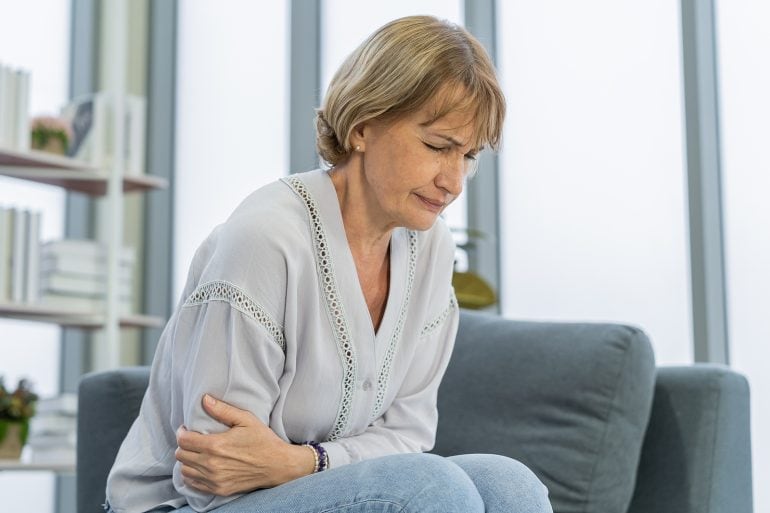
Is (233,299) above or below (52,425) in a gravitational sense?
above

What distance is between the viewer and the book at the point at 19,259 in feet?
10.7

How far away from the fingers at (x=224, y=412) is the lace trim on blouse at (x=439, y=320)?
0.38 m

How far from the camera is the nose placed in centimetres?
152

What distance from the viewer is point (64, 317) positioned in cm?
343

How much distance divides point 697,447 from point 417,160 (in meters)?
0.77

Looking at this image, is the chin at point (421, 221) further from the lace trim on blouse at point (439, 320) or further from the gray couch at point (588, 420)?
the gray couch at point (588, 420)

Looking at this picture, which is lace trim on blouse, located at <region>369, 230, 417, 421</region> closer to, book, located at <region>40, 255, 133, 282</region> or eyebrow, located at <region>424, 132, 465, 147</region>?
eyebrow, located at <region>424, 132, 465, 147</region>

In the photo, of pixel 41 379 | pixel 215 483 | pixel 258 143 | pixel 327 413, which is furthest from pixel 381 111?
pixel 41 379

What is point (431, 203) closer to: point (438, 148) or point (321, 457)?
point (438, 148)

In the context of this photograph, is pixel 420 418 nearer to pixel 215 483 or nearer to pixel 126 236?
pixel 215 483

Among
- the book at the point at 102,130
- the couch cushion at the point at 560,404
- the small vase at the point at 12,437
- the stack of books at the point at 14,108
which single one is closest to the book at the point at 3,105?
the stack of books at the point at 14,108

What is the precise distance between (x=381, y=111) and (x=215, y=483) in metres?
0.54

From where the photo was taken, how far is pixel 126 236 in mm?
3984

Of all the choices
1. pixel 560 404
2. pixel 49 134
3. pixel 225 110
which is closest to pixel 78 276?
pixel 49 134
